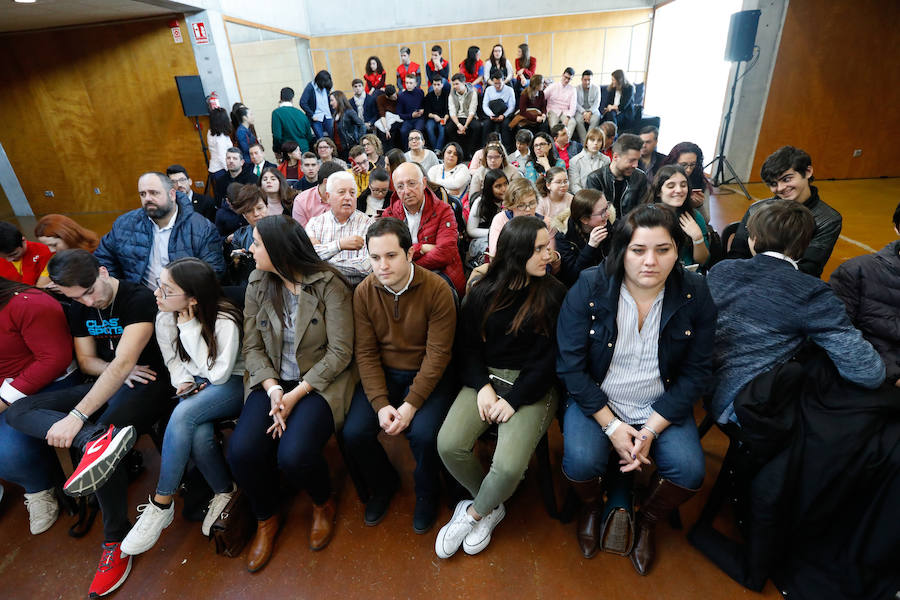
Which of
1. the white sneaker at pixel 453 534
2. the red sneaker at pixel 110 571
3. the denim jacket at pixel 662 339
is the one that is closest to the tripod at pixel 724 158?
the denim jacket at pixel 662 339

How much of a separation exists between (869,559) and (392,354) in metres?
1.90

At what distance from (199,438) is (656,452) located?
196 cm

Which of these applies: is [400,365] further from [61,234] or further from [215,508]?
[61,234]

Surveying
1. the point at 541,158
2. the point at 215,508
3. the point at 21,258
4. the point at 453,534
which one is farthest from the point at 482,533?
the point at 541,158

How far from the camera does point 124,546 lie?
182 centimetres

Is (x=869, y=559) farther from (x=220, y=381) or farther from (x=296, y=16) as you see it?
(x=296, y=16)

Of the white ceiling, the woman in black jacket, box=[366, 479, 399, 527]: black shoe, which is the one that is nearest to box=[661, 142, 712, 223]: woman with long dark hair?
the woman in black jacket

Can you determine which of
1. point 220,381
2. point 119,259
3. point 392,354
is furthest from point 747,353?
point 119,259

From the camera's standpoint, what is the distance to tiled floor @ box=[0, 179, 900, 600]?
1685 millimetres

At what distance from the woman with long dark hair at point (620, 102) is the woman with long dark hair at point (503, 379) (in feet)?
19.9

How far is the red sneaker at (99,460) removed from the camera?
164cm

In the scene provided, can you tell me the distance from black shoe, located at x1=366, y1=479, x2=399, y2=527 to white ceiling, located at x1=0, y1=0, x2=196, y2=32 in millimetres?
6332

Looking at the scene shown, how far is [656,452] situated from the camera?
1.70m

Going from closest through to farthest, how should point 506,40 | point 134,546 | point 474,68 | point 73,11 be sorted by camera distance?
point 134,546 → point 73,11 → point 474,68 → point 506,40
